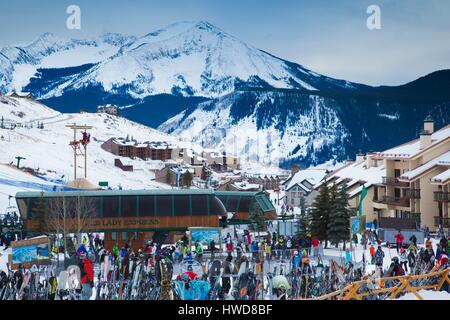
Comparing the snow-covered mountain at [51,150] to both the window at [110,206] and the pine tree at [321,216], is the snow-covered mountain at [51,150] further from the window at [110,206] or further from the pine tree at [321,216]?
the pine tree at [321,216]

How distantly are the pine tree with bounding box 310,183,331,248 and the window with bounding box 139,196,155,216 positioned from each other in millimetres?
5542

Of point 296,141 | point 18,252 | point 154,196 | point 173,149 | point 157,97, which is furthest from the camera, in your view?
point 157,97

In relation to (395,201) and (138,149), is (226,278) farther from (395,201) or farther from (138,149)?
(138,149)

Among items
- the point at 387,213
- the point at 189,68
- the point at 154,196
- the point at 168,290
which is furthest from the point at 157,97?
the point at 168,290

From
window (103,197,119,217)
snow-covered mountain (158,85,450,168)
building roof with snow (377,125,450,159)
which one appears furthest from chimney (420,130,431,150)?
window (103,197,119,217)

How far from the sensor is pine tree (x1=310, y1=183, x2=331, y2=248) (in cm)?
2317

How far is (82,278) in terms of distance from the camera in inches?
490

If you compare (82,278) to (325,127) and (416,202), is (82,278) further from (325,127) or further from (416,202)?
(325,127)

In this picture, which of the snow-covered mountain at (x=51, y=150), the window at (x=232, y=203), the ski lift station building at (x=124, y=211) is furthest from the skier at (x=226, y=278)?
the snow-covered mountain at (x=51, y=150)

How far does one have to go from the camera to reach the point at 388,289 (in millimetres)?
10477

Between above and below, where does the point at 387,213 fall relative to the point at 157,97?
below

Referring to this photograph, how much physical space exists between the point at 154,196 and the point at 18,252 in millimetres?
5862

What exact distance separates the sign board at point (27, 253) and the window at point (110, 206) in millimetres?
4174
